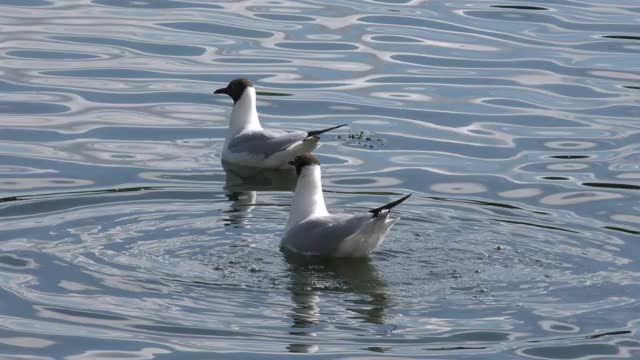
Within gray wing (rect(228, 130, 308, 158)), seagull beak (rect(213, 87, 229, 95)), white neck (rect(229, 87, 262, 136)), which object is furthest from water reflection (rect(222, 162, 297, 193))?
seagull beak (rect(213, 87, 229, 95))

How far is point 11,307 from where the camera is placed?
12.8 metres

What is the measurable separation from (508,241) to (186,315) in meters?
3.25

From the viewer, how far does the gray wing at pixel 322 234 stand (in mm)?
14344

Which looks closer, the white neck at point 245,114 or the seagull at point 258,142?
the seagull at point 258,142

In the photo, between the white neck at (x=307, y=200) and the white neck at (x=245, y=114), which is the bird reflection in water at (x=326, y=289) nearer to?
the white neck at (x=307, y=200)

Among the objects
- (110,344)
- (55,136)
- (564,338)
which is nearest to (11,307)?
(110,344)

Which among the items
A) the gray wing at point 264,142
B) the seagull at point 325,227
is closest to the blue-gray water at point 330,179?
the seagull at point 325,227

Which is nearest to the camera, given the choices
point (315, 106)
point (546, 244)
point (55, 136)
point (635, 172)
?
point (546, 244)

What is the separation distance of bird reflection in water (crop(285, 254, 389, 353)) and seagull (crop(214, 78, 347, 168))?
140 inches

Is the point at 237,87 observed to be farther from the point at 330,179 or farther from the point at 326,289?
the point at 326,289

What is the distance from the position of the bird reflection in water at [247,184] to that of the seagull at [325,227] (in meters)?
0.74

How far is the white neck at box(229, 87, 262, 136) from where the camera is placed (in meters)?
19.0

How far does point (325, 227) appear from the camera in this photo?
47.7 ft

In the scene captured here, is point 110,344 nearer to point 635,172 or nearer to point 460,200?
point 460,200
